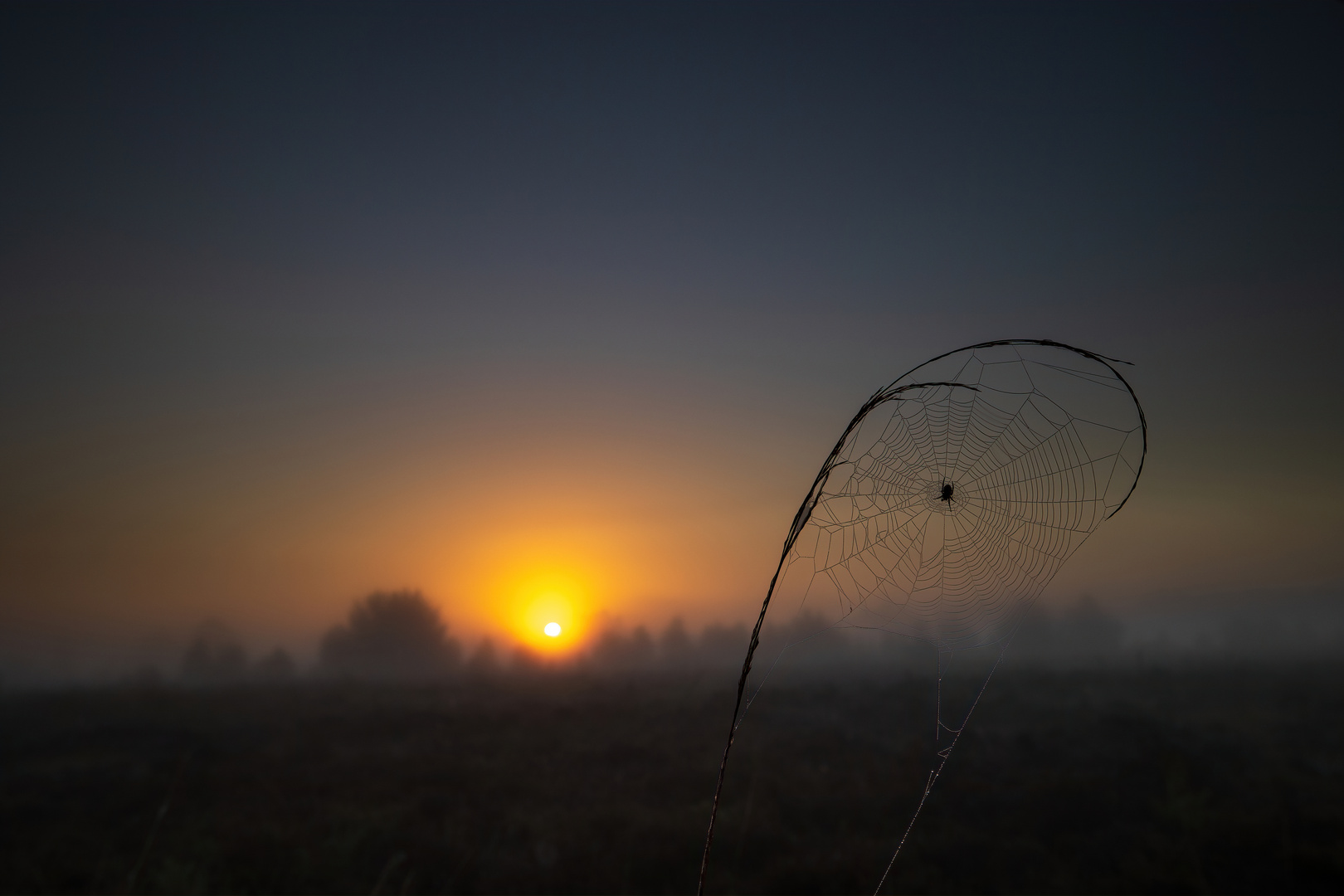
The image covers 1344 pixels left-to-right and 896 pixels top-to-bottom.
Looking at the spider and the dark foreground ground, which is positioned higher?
the spider

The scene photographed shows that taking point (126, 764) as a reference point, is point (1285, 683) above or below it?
above

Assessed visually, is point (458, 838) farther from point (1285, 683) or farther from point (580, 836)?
point (1285, 683)

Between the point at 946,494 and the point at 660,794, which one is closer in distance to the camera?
the point at 946,494

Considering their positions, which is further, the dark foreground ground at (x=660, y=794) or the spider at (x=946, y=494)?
the dark foreground ground at (x=660, y=794)

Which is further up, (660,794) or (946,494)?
(946,494)

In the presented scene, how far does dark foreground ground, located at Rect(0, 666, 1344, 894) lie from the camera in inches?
484

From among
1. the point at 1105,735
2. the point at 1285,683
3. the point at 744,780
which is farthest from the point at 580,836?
the point at 1285,683

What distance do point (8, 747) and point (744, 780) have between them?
18824mm

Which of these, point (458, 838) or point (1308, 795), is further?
point (1308, 795)

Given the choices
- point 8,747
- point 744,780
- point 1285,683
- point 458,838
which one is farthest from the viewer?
point 1285,683

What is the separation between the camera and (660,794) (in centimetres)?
1563

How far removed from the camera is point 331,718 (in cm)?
2052

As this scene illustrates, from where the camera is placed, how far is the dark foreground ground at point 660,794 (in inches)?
484

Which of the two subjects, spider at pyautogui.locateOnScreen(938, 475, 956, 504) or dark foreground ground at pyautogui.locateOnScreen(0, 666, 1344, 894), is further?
dark foreground ground at pyautogui.locateOnScreen(0, 666, 1344, 894)
